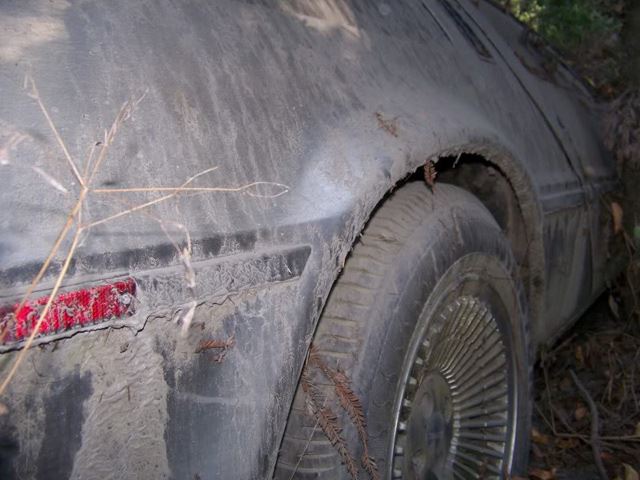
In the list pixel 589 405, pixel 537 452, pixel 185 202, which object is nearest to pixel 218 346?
pixel 185 202

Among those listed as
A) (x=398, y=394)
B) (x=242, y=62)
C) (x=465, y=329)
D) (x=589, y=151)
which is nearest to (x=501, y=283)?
(x=465, y=329)

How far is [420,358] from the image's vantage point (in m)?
1.84

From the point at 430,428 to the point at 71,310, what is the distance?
1.31m

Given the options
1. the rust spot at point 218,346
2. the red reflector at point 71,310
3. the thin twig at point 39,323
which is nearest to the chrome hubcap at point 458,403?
the rust spot at point 218,346

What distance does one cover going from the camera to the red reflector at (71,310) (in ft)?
3.25

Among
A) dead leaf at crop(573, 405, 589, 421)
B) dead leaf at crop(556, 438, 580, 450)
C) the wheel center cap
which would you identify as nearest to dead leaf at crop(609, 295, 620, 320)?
dead leaf at crop(573, 405, 589, 421)

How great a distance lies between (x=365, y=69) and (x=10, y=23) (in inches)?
34.3

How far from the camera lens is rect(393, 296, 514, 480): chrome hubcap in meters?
1.92

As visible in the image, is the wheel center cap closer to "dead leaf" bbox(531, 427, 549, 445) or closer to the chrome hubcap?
the chrome hubcap

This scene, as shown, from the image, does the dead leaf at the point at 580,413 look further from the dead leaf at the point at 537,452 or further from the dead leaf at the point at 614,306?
the dead leaf at the point at 614,306

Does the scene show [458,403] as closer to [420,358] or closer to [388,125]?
[420,358]

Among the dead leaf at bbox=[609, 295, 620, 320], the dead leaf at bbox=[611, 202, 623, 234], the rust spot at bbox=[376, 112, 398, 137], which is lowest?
the dead leaf at bbox=[609, 295, 620, 320]

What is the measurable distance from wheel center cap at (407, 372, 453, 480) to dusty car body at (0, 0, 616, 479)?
652 mm

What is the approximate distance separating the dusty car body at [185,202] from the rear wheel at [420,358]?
0.21 metres
